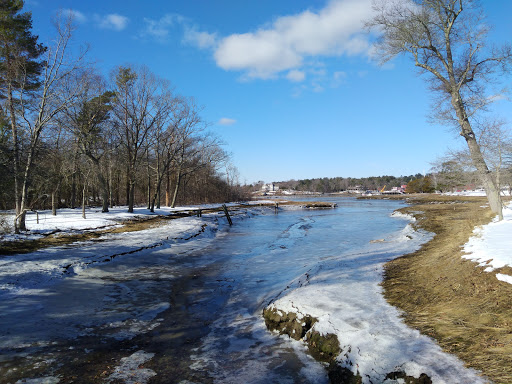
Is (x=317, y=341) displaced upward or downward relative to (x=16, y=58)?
downward

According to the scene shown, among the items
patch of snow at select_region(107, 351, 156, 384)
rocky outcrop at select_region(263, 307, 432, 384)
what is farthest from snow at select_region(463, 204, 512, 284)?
patch of snow at select_region(107, 351, 156, 384)

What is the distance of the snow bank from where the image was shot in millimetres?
3221

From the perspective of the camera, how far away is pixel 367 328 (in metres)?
4.25

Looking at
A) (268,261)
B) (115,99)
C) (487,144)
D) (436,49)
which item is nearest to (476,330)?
(268,261)

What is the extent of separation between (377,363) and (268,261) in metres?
8.21

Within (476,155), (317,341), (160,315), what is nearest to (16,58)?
(160,315)

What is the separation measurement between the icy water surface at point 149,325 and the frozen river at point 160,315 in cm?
2

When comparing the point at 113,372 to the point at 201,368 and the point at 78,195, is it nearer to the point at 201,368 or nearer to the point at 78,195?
the point at 201,368

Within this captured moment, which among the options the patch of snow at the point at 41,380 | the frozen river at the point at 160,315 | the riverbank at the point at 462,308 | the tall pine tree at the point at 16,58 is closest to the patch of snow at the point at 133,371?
the frozen river at the point at 160,315

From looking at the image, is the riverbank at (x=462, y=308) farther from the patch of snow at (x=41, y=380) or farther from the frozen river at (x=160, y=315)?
the patch of snow at (x=41, y=380)

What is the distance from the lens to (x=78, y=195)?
39.2 metres

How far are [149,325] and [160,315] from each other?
553mm

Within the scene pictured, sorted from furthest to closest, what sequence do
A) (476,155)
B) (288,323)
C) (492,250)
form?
1. (476,155)
2. (492,250)
3. (288,323)

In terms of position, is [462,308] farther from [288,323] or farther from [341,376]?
[288,323]
